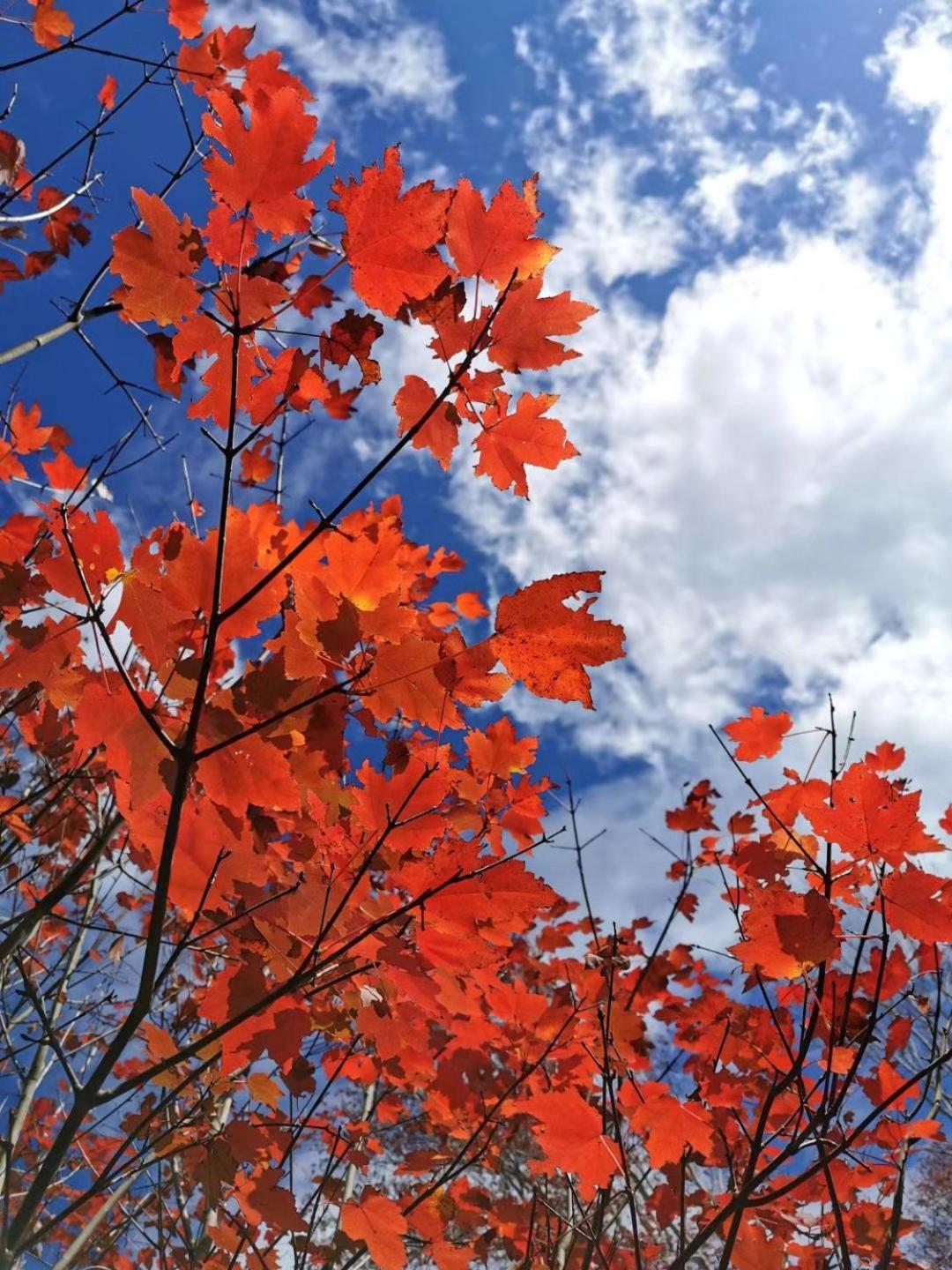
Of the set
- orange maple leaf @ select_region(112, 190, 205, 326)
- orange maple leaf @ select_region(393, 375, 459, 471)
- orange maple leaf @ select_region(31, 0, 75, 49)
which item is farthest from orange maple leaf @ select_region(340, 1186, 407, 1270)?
orange maple leaf @ select_region(31, 0, 75, 49)

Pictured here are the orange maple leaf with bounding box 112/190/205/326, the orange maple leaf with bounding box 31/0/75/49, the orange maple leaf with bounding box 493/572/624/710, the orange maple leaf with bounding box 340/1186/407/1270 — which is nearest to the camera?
the orange maple leaf with bounding box 112/190/205/326

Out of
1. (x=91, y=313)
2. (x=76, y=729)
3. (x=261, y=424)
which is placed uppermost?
(x=91, y=313)

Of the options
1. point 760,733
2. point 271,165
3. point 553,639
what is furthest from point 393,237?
point 760,733

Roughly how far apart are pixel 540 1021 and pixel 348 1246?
36.3 inches

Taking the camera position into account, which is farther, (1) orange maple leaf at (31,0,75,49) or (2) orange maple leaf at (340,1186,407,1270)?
(1) orange maple leaf at (31,0,75,49)

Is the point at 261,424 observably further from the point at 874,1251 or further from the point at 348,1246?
the point at 874,1251

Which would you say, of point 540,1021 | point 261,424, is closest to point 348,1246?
point 540,1021

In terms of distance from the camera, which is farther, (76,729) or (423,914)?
(423,914)

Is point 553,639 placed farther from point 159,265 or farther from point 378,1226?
point 378,1226

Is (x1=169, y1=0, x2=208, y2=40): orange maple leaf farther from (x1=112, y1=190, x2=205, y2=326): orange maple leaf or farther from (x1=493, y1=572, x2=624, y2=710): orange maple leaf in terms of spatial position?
(x1=493, y1=572, x2=624, y2=710): orange maple leaf

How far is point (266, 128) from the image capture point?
1.05 m

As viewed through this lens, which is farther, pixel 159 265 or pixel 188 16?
pixel 188 16

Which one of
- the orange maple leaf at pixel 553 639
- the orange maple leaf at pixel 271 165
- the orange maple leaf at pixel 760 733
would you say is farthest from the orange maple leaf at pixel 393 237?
the orange maple leaf at pixel 760 733

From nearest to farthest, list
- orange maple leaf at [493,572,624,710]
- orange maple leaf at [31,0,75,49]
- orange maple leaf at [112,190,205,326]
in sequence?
orange maple leaf at [112,190,205,326] < orange maple leaf at [493,572,624,710] < orange maple leaf at [31,0,75,49]
